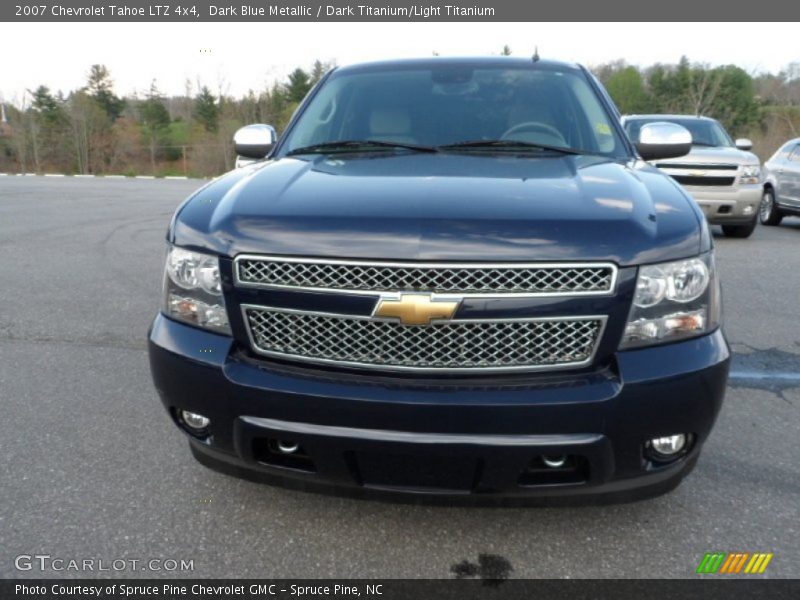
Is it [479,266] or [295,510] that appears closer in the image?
[479,266]

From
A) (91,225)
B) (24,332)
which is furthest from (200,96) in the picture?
(24,332)

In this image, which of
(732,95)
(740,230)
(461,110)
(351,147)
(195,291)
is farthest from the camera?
(732,95)

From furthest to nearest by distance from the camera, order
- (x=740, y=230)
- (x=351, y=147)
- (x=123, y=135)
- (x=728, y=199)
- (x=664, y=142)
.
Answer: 1. (x=123, y=135)
2. (x=740, y=230)
3. (x=728, y=199)
4. (x=664, y=142)
5. (x=351, y=147)

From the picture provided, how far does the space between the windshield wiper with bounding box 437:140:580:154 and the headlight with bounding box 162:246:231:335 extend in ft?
4.20

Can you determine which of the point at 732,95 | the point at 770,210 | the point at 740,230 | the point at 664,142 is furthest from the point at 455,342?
the point at 732,95

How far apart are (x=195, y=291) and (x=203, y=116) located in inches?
2408

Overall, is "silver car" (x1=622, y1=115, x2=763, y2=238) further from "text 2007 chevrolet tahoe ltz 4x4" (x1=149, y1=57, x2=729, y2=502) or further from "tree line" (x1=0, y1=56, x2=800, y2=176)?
"tree line" (x1=0, y1=56, x2=800, y2=176)

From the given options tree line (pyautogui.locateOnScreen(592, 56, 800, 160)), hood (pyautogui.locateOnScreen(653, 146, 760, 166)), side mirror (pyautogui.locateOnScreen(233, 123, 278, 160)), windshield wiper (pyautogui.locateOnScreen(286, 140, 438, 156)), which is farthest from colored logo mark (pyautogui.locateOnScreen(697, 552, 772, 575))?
tree line (pyautogui.locateOnScreen(592, 56, 800, 160))

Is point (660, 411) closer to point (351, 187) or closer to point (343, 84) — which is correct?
point (351, 187)

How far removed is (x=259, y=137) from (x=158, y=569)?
7.88 ft

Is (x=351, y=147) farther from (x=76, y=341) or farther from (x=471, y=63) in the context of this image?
(x=76, y=341)

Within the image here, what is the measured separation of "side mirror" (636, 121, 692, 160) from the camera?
362 cm

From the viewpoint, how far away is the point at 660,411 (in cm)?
200

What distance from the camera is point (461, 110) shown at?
332 centimetres
